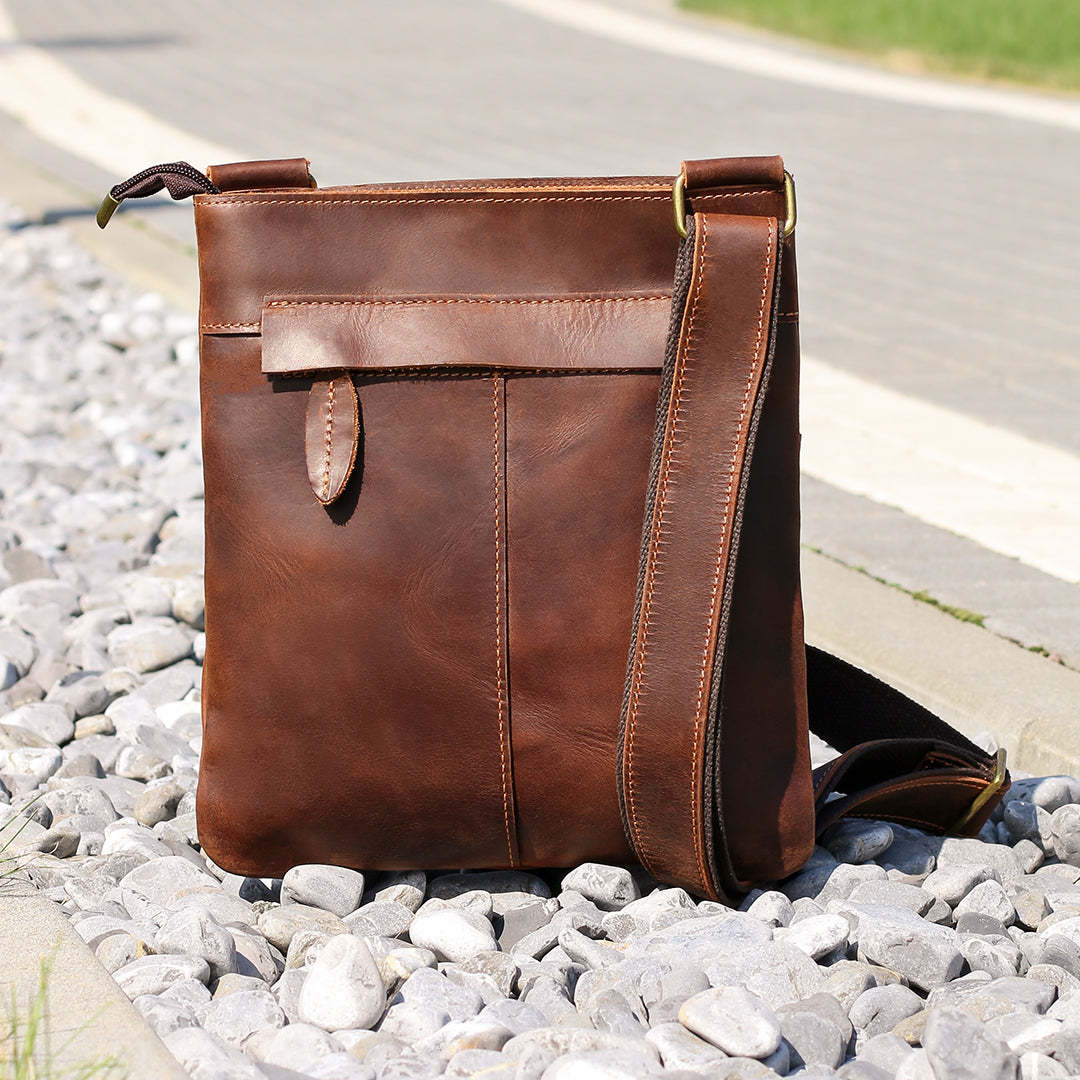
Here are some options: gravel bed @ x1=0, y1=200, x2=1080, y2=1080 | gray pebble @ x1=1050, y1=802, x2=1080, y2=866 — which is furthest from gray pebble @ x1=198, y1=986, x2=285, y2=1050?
gray pebble @ x1=1050, y1=802, x2=1080, y2=866

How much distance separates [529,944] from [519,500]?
487 mm

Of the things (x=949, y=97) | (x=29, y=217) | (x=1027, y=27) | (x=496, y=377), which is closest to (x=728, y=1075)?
(x=496, y=377)

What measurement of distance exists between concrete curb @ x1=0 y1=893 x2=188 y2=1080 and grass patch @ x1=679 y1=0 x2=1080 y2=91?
11.3m

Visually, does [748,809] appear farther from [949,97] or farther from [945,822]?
[949,97]

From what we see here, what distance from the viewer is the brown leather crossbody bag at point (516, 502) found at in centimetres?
161

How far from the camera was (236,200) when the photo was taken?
1.65 metres

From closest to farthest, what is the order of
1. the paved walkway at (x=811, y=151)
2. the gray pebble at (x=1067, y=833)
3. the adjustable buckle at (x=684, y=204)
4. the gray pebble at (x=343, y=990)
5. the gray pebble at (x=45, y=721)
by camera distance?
the gray pebble at (x=343, y=990) < the adjustable buckle at (x=684, y=204) < the gray pebble at (x=1067, y=833) < the gray pebble at (x=45, y=721) < the paved walkway at (x=811, y=151)

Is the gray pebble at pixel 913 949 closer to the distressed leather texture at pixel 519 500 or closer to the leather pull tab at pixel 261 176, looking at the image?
the distressed leather texture at pixel 519 500

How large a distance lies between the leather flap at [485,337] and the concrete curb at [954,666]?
2.80ft

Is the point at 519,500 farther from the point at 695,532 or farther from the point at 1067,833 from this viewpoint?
the point at 1067,833

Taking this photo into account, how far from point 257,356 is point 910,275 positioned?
4.12m

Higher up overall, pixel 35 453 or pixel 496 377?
pixel 496 377

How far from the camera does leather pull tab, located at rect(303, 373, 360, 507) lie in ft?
5.32

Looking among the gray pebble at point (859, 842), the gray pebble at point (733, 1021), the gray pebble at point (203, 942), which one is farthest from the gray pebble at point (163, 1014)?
the gray pebble at point (859, 842)
